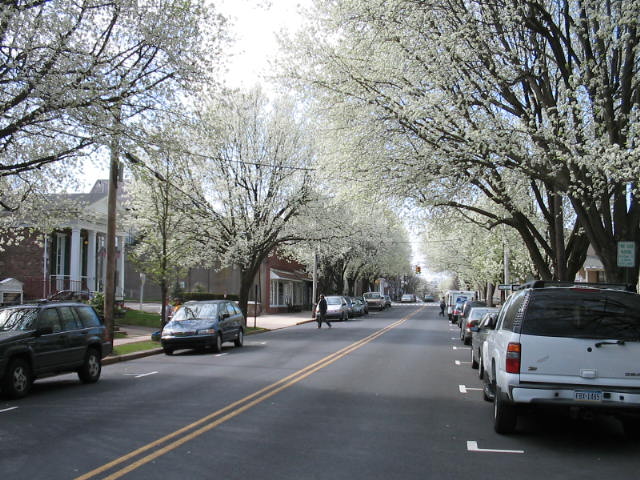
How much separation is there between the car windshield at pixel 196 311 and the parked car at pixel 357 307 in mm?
27587

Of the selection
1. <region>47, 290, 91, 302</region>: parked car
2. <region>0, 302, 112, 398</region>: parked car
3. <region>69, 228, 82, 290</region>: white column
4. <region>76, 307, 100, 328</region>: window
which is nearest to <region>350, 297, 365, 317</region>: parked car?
<region>69, 228, 82, 290</region>: white column

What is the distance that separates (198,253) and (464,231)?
12855 millimetres

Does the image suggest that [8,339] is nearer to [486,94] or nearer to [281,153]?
[486,94]

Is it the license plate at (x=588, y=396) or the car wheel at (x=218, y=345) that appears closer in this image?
the license plate at (x=588, y=396)

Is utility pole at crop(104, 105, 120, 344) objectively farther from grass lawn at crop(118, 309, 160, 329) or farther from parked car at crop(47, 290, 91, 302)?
grass lawn at crop(118, 309, 160, 329)

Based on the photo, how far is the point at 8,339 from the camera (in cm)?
1074

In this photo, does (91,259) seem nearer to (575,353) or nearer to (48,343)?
(48,343)

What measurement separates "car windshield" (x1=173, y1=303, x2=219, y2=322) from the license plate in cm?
1406

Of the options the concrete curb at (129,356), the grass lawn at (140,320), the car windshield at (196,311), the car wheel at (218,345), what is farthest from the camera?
the grass lawn at (140,320)

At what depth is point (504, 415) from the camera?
7965 millimetres

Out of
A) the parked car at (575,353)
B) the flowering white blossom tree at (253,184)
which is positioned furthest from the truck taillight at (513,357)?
the flowering white blossom tree at (253,184)

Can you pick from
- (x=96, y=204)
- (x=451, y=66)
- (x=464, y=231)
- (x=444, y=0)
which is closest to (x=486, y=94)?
(x=451, y=66)

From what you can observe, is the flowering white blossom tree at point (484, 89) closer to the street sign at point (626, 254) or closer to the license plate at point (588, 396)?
the street sign at point (626, 254)

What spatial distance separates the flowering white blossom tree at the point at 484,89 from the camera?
14102mm
